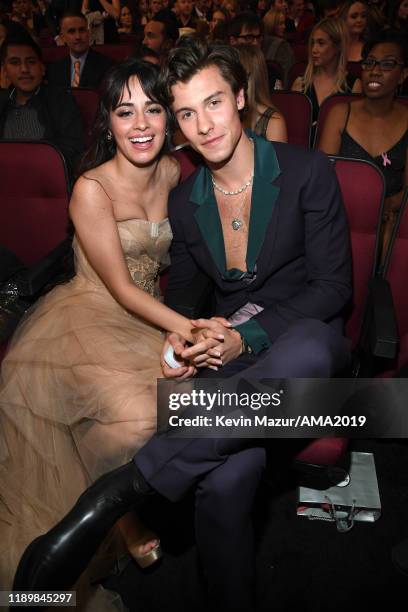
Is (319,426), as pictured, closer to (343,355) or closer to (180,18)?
(343,355)

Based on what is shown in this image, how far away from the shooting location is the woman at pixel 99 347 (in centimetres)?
158

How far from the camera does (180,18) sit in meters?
7.05

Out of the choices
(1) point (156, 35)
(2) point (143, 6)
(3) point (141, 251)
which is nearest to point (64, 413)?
(3) point (141, 251)

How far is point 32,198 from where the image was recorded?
7.15ft

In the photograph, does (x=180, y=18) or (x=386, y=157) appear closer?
(x=386, y=157)

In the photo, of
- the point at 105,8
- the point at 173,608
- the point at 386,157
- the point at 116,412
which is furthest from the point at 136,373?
the point at 105,8

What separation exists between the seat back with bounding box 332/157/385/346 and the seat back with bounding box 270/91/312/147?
147cm

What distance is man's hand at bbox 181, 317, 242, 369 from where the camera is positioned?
1581 millimetres

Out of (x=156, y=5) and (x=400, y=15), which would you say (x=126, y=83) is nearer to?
(x=400, y=15)

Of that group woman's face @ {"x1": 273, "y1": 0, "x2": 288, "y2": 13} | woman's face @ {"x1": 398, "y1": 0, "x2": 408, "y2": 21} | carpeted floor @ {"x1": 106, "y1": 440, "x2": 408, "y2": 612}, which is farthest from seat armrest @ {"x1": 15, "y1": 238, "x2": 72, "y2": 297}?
woman's face @ {"x1": 273, "y1": 0, "x2": 288, "y2": 13}

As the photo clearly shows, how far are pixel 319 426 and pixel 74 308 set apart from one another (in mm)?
860

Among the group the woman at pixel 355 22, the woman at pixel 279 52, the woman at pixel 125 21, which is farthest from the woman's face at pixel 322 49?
the woman at pixel 125 21

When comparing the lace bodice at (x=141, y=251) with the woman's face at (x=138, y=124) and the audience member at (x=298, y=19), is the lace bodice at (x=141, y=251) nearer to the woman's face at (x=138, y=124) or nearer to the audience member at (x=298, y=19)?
the woman's face at (x=138, y=124)

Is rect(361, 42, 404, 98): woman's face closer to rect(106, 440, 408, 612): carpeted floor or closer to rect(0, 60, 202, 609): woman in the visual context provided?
rect(0, 60, 202, 609): woman
